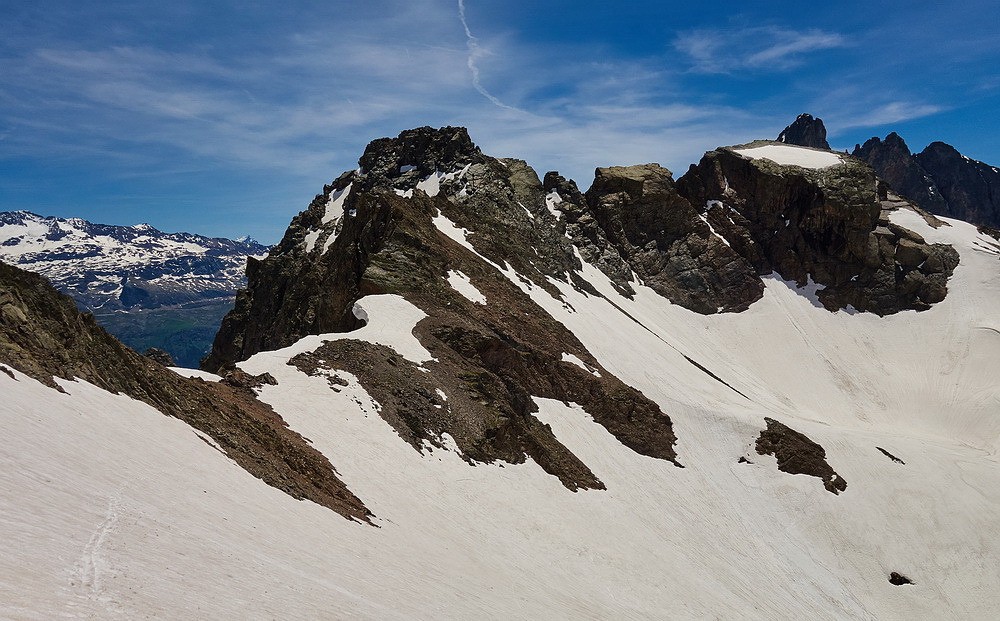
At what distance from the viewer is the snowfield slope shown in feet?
41.9

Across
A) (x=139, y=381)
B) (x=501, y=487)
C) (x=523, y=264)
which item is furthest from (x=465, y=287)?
(x=139, y=381)

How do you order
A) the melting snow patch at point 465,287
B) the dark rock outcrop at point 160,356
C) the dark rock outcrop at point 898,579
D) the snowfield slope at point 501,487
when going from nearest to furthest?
the snowfield slope at point 501,487 → the dark rock outcrop at point 160,356 → the dark rock outcrop at point 898,579 → the melting snow patch at point 465,287

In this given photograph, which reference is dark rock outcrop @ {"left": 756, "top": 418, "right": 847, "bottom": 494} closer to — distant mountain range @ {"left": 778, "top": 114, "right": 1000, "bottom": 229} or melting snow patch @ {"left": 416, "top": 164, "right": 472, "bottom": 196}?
melting snow patch @ {"left": 416, "top": 164, "right": 472, "bottom": 196}

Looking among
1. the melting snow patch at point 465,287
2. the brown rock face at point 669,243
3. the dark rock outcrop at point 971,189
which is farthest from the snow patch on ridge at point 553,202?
the dark rock outcrop at point 971,189

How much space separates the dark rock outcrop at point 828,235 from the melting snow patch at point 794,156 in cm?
195

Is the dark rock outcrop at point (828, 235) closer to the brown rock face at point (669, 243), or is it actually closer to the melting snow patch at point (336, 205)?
the brown rock face at point (669, 243)

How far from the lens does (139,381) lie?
22359 millimetres

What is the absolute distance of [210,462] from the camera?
63.5ft

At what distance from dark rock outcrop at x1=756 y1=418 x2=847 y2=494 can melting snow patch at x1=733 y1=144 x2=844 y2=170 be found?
77.1m

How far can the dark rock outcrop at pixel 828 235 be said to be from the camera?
353ft

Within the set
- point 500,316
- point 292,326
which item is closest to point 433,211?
point 292,326

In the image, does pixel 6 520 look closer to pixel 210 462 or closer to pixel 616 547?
pixel 210 462

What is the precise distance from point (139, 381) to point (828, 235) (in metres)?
113

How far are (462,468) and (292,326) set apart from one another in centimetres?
3710
